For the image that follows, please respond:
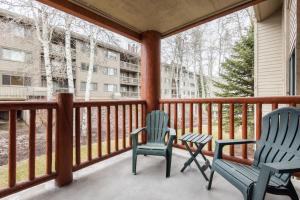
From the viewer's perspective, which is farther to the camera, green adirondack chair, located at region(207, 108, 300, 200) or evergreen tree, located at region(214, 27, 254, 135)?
evergreen tree, located at region(214, 27, 254, 135)

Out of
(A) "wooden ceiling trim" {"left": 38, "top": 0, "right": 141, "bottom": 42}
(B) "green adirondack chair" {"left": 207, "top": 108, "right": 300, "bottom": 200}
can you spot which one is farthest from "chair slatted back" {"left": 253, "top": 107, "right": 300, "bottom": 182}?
(A) "wooden ceiling trim" {"left": 38, "top": 0, "right": 141, "bottom": 42}

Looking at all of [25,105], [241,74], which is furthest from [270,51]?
[25,105]

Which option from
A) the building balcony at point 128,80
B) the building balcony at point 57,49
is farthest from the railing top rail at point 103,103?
the building balcony at point 128,80

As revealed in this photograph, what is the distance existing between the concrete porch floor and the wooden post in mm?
134

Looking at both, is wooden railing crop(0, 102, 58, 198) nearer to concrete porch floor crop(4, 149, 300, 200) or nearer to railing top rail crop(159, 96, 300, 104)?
concrete porch floor crop(4, 149, 300, 200)

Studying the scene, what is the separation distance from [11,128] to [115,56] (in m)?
9.94

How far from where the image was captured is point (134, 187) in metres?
2.27

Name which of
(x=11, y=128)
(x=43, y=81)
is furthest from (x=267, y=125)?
(x=43, y=81)

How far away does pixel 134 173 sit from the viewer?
2670mm

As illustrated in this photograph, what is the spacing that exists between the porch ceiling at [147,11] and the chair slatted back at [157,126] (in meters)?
1.76

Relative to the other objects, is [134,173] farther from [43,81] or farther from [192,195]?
[43,81]

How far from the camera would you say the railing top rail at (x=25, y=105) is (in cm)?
185

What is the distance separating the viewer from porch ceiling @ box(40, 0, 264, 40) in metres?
2.85

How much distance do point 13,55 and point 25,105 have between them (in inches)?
265
